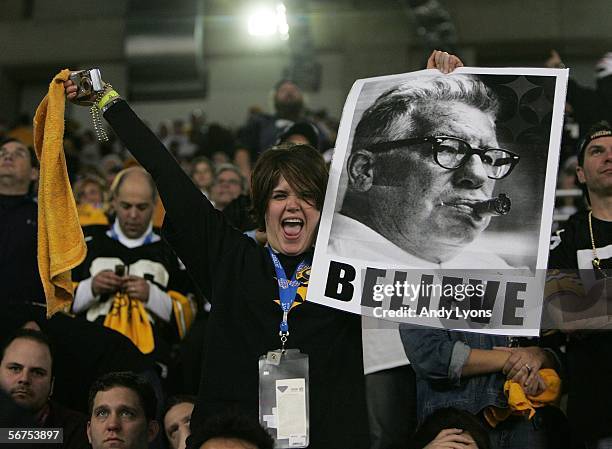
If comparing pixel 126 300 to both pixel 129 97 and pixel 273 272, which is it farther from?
pixel 129 97

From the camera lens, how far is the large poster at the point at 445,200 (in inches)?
118

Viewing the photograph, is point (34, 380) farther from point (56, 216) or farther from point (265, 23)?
point (265, 23)

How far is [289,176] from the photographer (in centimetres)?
310

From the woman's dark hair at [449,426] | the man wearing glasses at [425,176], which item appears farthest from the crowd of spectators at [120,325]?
the man wearing glasses at [425,176]

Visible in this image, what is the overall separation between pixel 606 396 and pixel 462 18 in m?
12.2

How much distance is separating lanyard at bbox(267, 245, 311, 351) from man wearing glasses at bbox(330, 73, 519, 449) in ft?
0.39

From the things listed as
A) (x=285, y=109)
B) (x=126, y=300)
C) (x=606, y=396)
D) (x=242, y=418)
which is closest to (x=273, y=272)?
(x=242, y=418)

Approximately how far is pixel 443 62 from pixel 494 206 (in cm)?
50

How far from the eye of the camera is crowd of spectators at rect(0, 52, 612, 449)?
383cm

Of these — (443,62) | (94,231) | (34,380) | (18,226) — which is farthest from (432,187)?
(18,226)

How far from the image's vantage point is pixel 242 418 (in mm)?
2455

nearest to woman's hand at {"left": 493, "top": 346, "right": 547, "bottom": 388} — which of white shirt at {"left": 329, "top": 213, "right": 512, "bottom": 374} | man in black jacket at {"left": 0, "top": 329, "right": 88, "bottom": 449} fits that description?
white shirt at {"left": 329, "top": 213, "right": 512, "bottom": 374}

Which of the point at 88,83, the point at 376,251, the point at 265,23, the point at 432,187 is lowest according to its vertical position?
the point at 376,251

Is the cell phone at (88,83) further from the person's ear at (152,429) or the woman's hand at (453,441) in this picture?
the woman's hand at (453,441)
